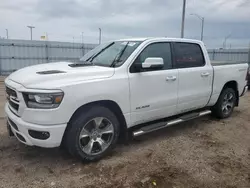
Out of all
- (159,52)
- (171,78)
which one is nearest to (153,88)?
(171,78)

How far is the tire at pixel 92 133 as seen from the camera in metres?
3.36

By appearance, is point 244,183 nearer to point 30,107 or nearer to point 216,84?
point 216,84

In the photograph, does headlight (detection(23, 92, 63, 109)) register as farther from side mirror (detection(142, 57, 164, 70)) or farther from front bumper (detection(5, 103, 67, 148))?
side mirror (detection(142, 57, 164, 70))

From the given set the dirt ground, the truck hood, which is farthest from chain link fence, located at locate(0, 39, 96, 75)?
the truck hood

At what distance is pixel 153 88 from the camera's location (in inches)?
161

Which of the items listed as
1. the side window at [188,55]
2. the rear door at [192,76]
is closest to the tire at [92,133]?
the rear door at [192,76]

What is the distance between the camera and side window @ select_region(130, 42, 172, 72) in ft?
13.4

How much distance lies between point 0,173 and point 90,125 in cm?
138

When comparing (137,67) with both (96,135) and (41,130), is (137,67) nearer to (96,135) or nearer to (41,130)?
(96,135)

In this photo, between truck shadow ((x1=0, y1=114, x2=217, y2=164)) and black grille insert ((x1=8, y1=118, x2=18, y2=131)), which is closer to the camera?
black grille insert ((x1=8, y1=118, x2=18, y2=131))

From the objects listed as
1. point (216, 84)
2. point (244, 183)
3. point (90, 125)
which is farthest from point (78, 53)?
point (244, 183)

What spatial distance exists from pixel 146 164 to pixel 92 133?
945 millimetres

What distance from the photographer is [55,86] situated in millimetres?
3084

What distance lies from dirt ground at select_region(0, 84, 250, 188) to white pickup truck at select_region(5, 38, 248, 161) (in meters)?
0.31
